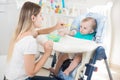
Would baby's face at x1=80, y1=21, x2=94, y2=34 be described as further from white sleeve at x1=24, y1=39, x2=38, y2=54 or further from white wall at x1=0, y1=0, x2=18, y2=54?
white wall at x1=0, y1=0, x2=18, y2=54

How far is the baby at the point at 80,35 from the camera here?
1672mm

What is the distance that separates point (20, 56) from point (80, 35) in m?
0.52

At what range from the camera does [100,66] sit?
2.24 meters

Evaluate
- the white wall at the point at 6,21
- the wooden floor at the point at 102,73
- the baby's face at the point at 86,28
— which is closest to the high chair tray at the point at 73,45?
the baby's face at the point at 86,28

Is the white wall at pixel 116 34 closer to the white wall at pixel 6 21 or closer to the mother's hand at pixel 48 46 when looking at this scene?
the mother's hand at pixel 48 46

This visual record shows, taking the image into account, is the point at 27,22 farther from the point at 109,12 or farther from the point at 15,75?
the point at 109,12

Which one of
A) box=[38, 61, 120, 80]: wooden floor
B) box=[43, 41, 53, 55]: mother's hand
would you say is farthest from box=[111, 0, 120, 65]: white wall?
box=[43, 41, 53, 55]: mother's hand

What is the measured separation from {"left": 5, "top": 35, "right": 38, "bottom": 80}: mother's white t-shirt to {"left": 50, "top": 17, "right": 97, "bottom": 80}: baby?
29 centimetres

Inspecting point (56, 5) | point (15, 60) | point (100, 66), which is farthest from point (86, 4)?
point (15, 60)

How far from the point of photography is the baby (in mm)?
1672

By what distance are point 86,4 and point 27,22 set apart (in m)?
1.18

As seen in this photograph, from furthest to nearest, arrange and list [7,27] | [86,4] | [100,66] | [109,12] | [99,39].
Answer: [7,27], [86,4], [100,66], [109,12], [99,39]

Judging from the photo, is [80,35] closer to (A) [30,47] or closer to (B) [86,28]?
(B) [86,28]

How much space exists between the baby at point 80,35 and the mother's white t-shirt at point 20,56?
29cm
